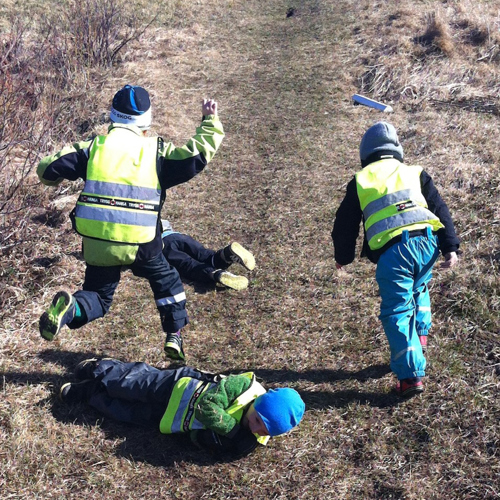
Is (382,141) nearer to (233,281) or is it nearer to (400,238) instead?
(400,238)

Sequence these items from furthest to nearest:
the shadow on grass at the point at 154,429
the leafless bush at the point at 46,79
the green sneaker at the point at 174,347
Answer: the leafless bush at the point at 46,79
the green sneaker at the point at 174,347
the shadow on grass at the point at 154,429

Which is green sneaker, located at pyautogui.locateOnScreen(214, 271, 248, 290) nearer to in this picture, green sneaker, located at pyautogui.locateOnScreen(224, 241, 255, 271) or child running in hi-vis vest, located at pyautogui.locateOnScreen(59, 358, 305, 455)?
green sneaker, located at pyautogui.locateOnScreen(224, 241, 255, 271)

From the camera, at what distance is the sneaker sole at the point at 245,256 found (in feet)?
16.0

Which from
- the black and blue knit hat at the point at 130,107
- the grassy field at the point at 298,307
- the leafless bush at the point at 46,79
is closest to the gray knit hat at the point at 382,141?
the grassy field at the point at 298,307

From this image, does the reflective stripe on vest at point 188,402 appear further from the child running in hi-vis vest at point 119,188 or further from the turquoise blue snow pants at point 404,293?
the turquoise blue snow pants at point 404,293

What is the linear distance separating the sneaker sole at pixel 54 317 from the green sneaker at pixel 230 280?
148 cm

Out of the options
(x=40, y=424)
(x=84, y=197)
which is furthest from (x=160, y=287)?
(x=40, y=424)

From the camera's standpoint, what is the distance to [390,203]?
368 centimetres

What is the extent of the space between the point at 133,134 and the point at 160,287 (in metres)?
1.05

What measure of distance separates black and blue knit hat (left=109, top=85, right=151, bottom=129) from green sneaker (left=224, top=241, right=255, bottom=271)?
1.43m

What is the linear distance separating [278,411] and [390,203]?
4.91ft

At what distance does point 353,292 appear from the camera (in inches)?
186

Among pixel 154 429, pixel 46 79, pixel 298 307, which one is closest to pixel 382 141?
pixel 298 307

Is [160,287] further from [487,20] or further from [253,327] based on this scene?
[487,20]
